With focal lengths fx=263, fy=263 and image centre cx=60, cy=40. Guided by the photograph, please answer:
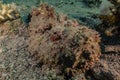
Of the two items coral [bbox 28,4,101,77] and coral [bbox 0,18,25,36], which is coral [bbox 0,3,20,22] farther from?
coral [bbox 28,4,101,77]

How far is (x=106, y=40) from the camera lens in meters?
4.97

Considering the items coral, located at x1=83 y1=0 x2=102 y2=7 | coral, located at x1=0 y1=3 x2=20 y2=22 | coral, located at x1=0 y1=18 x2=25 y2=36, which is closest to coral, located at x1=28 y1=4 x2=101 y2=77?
coral, located at x1=0 y1=18 x2=25 y2=36

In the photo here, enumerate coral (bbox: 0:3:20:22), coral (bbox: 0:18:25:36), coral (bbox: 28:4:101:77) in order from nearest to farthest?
coral (bbox: 28:4:101:77), coral (bbox: 0:18:25:36), coral (bbox: 0:3:20:22)

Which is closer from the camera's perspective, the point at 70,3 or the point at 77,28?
the point at 77,28

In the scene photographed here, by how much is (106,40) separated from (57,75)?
4.14 ft

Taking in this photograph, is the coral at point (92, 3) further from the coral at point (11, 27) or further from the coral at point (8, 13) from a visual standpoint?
the coral at point (11, 27)

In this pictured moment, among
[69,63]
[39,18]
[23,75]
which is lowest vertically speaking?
[23,75]

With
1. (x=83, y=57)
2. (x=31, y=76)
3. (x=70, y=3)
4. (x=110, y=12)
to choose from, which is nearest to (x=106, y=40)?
(x=110, y=12)

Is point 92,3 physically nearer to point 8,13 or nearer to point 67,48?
point 8,13

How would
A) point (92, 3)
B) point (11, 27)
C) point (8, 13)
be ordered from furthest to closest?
point (92, 3) < point (8, 13) < point (11, 27)

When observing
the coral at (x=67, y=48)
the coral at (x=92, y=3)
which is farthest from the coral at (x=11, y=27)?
the coral at (x=92, y=3)

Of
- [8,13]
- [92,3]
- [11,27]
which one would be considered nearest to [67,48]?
[11,27]

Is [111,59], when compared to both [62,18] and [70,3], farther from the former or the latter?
[70,3]

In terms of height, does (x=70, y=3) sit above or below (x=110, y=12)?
below
